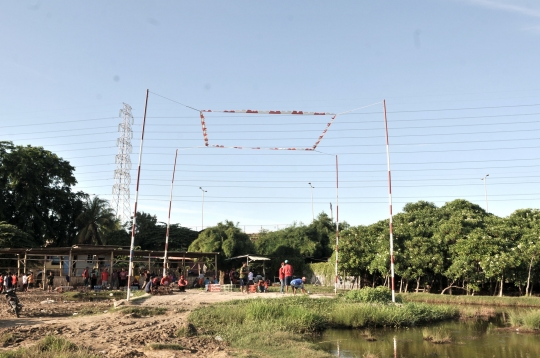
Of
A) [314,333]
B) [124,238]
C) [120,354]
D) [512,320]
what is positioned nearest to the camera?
[120,354]

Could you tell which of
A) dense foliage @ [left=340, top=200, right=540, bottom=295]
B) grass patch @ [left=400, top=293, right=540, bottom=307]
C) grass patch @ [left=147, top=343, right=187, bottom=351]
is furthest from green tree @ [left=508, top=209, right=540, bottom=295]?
grass patch @ [left=147, top=343, right=187, bottom=351]

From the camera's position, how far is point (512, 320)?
17344mm

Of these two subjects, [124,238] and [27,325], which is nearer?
[27,325]

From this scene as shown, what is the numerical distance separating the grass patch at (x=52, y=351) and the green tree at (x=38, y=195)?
34.0 metres

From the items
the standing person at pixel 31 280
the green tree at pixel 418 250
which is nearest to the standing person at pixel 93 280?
the standing person at pixel 31 280

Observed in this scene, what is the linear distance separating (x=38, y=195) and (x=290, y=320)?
37488mm

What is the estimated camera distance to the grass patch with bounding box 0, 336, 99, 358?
9008mm

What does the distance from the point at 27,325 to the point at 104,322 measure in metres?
2.18

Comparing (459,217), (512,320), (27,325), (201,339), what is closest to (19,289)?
(27,325)

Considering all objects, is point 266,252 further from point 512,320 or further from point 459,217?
point 512,320

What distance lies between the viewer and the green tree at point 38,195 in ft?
141

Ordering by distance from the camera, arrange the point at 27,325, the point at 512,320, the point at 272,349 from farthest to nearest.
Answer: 1. the point at 512,320
2. the point at 27,325
3. the point at 272,349

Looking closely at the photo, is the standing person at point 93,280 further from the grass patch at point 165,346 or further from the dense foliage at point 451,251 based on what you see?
the grass patch at point 165,346

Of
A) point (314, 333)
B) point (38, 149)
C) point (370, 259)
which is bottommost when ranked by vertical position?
point (314, 333)
